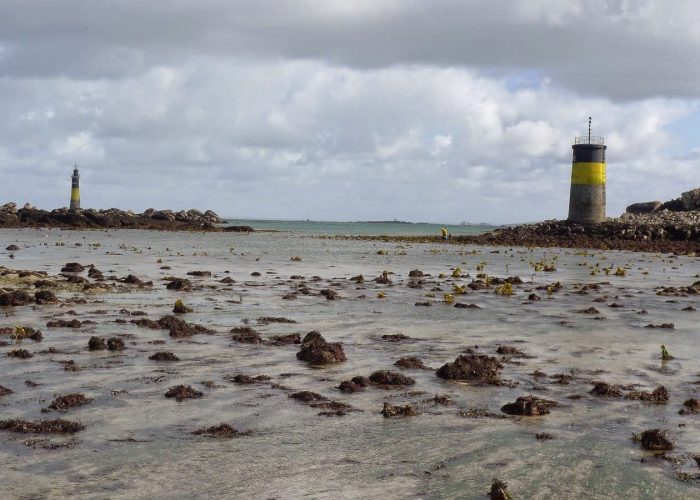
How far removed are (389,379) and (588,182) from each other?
59162 mm

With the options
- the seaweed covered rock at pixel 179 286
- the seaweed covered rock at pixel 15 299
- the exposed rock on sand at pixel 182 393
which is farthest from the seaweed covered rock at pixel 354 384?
the seaweed covered rock at pixel 179 286

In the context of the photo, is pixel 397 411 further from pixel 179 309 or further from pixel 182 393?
pixel 179 309

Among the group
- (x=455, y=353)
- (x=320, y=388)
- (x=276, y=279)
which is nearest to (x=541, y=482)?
(x=320, y=388)

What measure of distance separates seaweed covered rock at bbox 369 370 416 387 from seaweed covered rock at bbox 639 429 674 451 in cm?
392

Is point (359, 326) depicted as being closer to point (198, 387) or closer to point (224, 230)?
point (198, 387)

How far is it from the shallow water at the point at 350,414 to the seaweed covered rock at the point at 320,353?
10.5 inches

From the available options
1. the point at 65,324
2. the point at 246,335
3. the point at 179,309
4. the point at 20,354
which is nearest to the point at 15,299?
the point at 65,324

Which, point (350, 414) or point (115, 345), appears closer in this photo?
point (350, 414)

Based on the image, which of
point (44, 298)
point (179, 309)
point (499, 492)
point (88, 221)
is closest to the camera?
point (499, 492)

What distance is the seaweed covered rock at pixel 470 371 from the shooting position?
12.1 metres

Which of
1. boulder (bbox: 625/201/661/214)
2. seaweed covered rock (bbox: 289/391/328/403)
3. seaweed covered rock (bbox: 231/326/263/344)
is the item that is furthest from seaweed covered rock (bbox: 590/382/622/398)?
boulder (bbox: 625/201/661/214)

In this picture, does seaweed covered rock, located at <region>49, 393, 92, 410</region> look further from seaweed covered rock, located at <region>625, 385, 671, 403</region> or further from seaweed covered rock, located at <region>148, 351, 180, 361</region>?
seaweed covered rock, located at <region>625, 385, 671, 403</region>

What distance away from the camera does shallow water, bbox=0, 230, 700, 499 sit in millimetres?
7543

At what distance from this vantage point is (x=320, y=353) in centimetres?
1322
